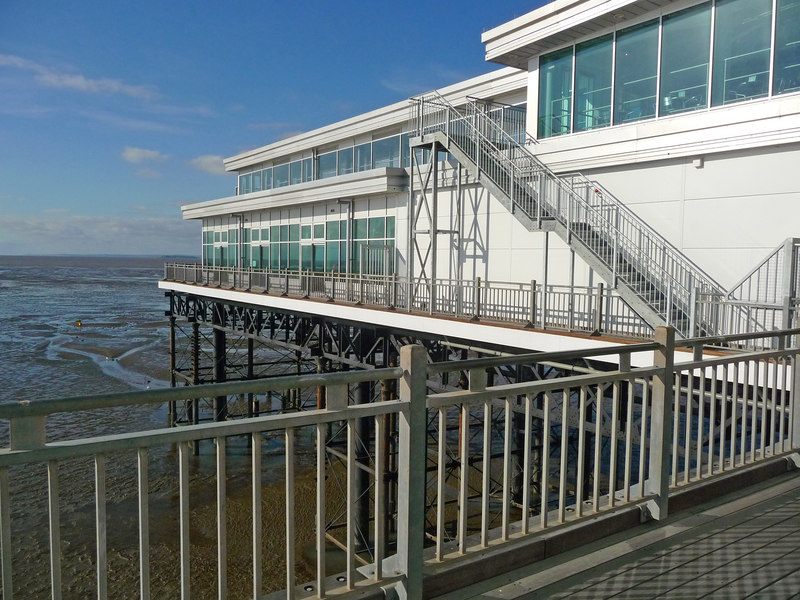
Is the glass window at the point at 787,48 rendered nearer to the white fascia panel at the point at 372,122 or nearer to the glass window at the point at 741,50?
the glass window at the point at 741,50

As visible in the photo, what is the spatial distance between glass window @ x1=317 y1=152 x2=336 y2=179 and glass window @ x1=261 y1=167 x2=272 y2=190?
17.5ft

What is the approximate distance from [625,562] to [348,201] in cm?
1889

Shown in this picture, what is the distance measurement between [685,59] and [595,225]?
3.44 meters

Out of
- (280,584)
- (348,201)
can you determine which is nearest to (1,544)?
(280,584)

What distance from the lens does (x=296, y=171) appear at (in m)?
28.9

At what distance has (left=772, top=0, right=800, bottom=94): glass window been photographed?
10.5 meters

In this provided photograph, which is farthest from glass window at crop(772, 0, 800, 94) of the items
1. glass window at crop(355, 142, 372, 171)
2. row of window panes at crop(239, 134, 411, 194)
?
glass window at crop(355, 142, 372, 171)

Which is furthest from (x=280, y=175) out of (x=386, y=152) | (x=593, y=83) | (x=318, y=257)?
(x=593, y=83)

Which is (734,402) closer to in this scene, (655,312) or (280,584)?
(655,312)

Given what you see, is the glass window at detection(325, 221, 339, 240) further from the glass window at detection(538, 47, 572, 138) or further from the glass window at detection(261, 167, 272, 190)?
the glass window at detection(538, 47, 572, 138)

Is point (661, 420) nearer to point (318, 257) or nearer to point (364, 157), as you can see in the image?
point (318, 257)

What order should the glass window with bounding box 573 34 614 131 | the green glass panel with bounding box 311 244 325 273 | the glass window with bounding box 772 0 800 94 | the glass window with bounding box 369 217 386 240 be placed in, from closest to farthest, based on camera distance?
the glass window with bounding box 772 0 800 94
the glass window with bounding box 573 34 614 131
the glass window with bounding box 369 217 386 240
the green glass panel with bounding box 311 244 325 273

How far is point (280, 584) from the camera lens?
12398mm

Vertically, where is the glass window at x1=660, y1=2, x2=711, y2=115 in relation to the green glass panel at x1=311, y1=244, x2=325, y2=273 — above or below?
above
